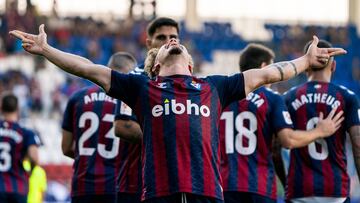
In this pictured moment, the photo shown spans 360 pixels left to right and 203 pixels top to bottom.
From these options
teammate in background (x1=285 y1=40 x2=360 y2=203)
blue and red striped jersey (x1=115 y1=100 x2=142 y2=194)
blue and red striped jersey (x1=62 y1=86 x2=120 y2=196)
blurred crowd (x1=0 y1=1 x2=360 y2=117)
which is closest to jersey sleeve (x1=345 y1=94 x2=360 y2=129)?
teammate in background (x1=285 y1=40 x2=360 y2=203)

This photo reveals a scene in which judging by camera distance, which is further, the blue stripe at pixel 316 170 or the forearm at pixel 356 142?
the blue stripe at pixel 316 170

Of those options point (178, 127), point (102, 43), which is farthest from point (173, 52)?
point (102, 43)

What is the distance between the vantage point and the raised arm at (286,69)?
666 centimetres

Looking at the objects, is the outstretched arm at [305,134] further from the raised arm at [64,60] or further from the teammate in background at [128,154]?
the raised arm at [64,60]

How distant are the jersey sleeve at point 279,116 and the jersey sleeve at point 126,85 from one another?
85.6 inches

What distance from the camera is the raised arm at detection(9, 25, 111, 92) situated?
21.1 feet

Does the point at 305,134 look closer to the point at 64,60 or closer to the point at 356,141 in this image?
the point at 356,141

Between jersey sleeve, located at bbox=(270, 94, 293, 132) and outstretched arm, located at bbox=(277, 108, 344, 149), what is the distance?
43 mm

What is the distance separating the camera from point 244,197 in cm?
848

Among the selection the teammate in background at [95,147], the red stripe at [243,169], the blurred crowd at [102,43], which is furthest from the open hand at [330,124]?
the blurred crowd at [102,43]

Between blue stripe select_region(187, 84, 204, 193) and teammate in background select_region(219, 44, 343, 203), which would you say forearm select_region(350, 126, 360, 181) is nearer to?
teammate in background select_region(219, 44, 343, 203)

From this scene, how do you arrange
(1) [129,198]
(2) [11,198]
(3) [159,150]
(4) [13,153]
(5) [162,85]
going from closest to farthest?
(3) [159,150] → (5) [162,85] → (1) [129,198] → (4) [13,153] → (2) [11,198]

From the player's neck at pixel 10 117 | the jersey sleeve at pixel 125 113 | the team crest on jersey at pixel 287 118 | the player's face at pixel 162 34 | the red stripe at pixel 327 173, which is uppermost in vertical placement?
the player's face at pixel 162 34

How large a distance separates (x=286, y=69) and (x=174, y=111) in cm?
92
